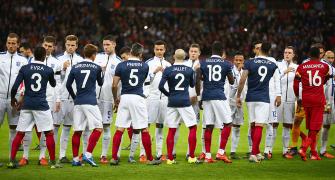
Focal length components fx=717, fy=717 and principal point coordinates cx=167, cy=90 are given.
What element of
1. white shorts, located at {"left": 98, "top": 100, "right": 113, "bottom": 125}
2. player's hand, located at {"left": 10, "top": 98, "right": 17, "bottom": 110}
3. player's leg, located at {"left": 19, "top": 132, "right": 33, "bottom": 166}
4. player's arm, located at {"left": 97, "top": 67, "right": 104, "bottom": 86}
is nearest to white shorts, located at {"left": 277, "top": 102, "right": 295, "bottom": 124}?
white shorts, located at {"left": 98, "top": 100, "right": 113, "bottom": 125}

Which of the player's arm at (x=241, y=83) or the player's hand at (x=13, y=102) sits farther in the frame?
the player's arm at (x=241, y=83)

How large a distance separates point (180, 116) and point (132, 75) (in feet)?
4.68

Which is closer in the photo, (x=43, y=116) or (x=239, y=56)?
(x=43, y=116)

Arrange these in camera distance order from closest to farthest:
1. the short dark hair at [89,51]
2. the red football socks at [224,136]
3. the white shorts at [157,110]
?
the short dark hair at [89,51] → the red football socks at [224,136] → the white shorts at [157,110]

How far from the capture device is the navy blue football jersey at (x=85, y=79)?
48.9 feet

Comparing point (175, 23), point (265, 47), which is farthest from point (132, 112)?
point (175, 23)

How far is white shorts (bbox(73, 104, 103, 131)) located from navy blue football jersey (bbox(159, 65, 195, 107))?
4.94 feet

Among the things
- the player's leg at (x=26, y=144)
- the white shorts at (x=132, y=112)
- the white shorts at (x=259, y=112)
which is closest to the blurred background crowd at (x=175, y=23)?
the white shorts at (x=259, y=112)

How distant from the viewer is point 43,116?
14.7 meters

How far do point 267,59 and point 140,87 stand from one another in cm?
296

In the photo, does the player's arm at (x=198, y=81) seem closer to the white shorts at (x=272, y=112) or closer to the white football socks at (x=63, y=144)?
the white shorts at (x=272, y=112)

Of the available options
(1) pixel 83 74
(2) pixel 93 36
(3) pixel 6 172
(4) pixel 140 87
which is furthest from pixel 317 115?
(2) pixel 93 36

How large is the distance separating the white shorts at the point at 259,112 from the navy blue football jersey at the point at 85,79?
357 cm

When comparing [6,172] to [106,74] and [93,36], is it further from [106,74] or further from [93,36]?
[93,36]
